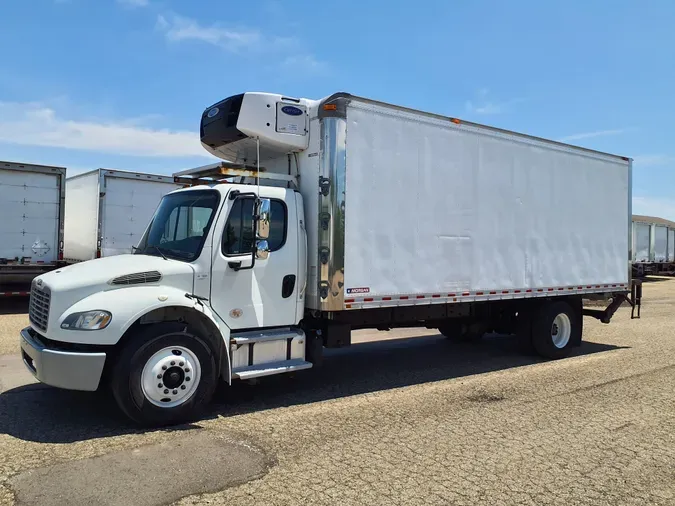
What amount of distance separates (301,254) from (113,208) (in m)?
10.3

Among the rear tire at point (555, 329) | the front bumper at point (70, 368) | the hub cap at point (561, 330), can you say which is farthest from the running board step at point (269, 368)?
the hub cap at point (561, 330)

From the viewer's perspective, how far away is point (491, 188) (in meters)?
8.38

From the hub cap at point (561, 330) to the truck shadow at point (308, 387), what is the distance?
0.57m

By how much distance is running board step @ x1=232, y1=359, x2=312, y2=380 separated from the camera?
6094mm

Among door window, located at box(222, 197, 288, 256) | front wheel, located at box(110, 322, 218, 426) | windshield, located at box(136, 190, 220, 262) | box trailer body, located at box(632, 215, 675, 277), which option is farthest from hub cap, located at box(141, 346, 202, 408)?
box trailer body, located at box(632, 215, 675, 277)

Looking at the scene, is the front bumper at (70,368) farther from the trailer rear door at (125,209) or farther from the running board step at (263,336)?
the trailer rear door at (125,209)

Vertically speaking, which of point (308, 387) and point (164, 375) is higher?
point (164, 375)

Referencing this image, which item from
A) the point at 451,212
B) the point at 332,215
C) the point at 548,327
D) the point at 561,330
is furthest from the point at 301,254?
the point at 561,330

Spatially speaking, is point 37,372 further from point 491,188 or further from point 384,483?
point 491,188

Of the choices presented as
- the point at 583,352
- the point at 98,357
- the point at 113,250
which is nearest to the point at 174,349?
the point at 98,357

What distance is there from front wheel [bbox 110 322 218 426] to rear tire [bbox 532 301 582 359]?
19.4 feet

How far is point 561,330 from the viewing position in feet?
32.7

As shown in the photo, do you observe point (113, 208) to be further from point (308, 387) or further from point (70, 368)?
point (70, 368)

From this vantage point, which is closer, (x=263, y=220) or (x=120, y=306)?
(x=120, y=306)
